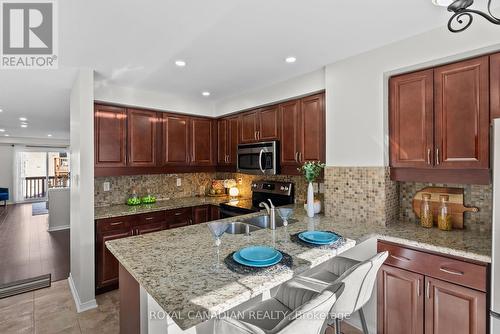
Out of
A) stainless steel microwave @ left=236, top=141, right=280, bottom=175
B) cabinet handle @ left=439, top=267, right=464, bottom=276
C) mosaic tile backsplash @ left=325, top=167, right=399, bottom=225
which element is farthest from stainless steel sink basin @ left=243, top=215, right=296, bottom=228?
cabinet handle @ left=439, top=267, right=464, bottom=276

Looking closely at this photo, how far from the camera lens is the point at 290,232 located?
2.02 metres

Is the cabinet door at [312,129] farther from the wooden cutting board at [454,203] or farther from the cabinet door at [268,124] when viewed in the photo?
the wooden cutting board at [454,203]

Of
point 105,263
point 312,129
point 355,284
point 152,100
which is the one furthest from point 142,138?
point 355,284

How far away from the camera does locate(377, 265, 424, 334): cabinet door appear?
5.86 feet

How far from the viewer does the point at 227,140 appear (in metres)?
4.07

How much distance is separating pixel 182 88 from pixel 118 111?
0.87m

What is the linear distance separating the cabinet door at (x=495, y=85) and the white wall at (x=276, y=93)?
1.33 meters

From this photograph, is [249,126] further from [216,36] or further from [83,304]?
[83,304]

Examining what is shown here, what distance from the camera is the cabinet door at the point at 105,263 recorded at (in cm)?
284

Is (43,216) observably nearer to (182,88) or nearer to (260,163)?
(182,88)

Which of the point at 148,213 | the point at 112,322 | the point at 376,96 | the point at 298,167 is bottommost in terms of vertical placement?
the point at 112,322

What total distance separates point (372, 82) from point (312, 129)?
0.79m

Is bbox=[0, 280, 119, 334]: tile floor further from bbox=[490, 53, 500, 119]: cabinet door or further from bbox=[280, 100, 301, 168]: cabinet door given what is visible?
bbox=[490, 53, 500, 119]: cabinet door

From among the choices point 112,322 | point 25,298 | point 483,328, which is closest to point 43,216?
point 25,298
